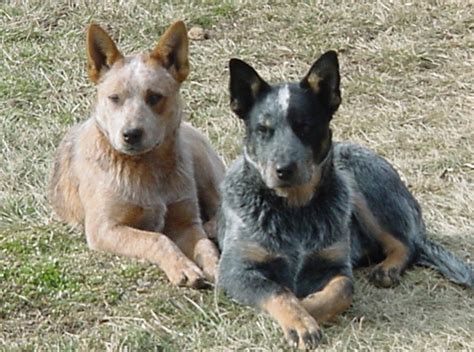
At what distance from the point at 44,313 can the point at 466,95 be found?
15.4 feet

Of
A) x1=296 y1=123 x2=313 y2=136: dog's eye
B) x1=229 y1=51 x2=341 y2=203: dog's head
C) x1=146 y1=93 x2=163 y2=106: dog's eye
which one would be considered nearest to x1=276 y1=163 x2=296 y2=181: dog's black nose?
x1=229 y1=51 x2=341 y2=203: dog's head

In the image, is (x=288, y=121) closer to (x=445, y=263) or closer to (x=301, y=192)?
(x=301, y=192)

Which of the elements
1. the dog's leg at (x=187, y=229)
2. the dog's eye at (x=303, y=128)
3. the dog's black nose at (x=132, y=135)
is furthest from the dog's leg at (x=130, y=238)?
the dog's eye at (x=303, y=128)

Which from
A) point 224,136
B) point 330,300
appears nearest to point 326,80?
point 330,300

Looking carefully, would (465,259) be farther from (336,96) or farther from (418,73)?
(418,73)

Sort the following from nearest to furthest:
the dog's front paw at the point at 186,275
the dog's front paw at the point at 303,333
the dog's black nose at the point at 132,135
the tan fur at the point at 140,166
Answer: the dog's front paw at the point at 303,333 → the dog's front paw at the point at 186,275 → the dog's black nose at the point at 132,135 → the tan fur at the point at 140,166

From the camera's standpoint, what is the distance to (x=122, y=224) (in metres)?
6.59

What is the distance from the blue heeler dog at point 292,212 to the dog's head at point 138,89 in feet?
2.00

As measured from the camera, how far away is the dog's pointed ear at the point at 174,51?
22.0ft

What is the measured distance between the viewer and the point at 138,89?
6.47 metres

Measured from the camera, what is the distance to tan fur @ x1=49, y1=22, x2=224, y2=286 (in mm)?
6402

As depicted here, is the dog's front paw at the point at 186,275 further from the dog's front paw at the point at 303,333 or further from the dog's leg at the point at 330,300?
the dog's front paw at the point at 303,333

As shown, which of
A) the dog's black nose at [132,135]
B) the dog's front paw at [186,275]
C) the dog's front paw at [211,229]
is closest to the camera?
the dog's front paw at [186,275]

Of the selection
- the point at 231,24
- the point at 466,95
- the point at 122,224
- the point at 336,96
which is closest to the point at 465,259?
the point at 336,96
